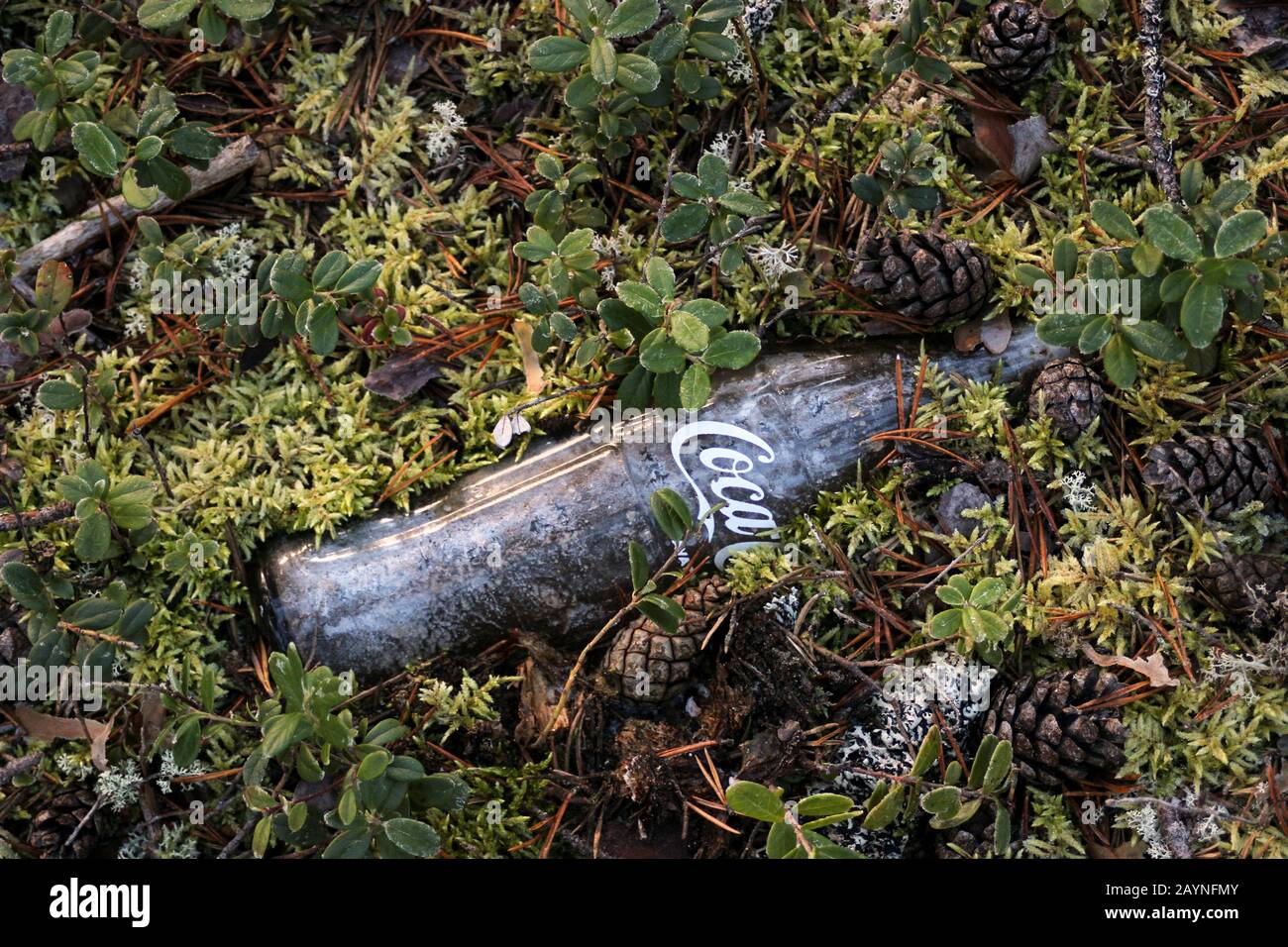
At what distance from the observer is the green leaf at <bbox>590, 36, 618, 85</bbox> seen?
323cm

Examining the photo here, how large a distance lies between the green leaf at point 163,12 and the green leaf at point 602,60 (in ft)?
4.45

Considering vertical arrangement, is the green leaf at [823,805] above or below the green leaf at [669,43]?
below

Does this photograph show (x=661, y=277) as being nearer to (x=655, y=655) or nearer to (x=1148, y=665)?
(x=655, y=655)

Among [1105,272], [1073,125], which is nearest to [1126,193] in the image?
[1073,125]

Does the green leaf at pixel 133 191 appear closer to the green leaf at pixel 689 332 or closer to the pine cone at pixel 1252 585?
the green leaf at pixel 689 332

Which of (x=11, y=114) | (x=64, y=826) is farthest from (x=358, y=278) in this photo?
(x=64, y=826)

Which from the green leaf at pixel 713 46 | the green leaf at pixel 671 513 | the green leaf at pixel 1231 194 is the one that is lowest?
the green leaf at pixel 671 513

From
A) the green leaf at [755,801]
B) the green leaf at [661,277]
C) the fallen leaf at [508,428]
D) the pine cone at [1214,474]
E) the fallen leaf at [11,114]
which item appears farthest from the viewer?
the fallen leaf at [11,114]

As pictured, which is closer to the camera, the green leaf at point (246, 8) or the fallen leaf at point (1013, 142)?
the green leaf at point (246, 8)

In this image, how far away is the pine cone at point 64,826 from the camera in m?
3.28

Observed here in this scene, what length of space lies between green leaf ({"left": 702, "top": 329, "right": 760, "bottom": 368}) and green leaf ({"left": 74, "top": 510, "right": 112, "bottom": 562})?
193cm

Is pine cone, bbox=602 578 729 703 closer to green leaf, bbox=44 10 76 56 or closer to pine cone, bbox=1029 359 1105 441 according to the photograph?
pine cone, bbox=1029 359 1105 441

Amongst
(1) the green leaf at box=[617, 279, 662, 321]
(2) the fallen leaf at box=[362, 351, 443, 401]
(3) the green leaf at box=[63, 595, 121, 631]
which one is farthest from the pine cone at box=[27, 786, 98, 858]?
(1) the green leaf at box=[617, 279, 662, 321]

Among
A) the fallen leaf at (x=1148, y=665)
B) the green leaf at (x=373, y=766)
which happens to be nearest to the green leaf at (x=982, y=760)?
the fallen leaf at (x=1148, y=665)
